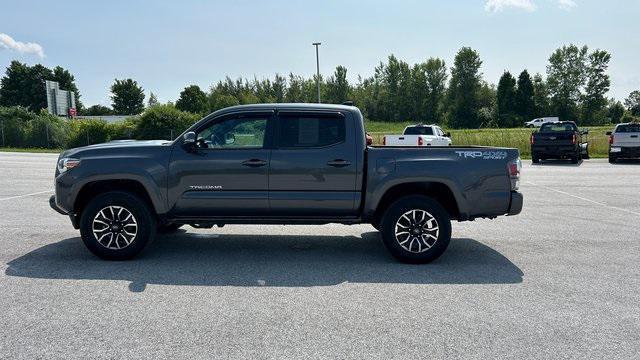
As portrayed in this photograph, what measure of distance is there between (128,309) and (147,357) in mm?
Result: 1082

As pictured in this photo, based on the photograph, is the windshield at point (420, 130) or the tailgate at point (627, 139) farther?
the windshield at point (420, 130)

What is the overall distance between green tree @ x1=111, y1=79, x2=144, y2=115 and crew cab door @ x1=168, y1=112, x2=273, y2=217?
104895 millimetres

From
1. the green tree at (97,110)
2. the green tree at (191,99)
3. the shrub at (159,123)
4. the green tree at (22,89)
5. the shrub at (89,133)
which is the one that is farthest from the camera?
the green tree at (97,110)

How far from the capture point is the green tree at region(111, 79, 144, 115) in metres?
106

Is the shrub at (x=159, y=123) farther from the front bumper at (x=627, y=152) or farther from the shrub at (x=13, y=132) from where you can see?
the front bumper at (x=627, y=152)

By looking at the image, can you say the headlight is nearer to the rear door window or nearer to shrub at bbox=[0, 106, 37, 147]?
the rear door window

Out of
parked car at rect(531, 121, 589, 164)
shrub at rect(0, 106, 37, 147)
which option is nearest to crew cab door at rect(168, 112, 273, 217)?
parked car at rect(531, 121, 589, 164)

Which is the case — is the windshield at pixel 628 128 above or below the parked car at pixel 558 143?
above

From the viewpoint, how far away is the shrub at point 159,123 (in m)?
36.4

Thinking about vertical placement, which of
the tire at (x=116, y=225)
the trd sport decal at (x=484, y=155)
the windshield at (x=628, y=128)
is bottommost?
the tire at (x=116, y=225)

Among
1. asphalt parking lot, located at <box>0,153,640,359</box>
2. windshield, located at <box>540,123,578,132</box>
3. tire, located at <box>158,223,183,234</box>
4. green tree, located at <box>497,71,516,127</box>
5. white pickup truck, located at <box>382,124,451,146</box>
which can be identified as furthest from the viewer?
green tree, located at <box>497,71,516,127</box>

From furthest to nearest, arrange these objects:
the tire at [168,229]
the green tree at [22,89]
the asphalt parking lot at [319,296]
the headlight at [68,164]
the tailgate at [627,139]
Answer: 1. the green tree at [22,89]
2. the tailgate at [627,139]
3. the tire at [168,229]
4. the headlight at [68,164]
5. the asphalt parking lot at [319,296]

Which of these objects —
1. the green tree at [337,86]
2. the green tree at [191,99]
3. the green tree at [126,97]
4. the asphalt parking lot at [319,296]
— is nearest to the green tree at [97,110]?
the green tree at [126,97]

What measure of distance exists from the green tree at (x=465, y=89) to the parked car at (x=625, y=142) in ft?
230
